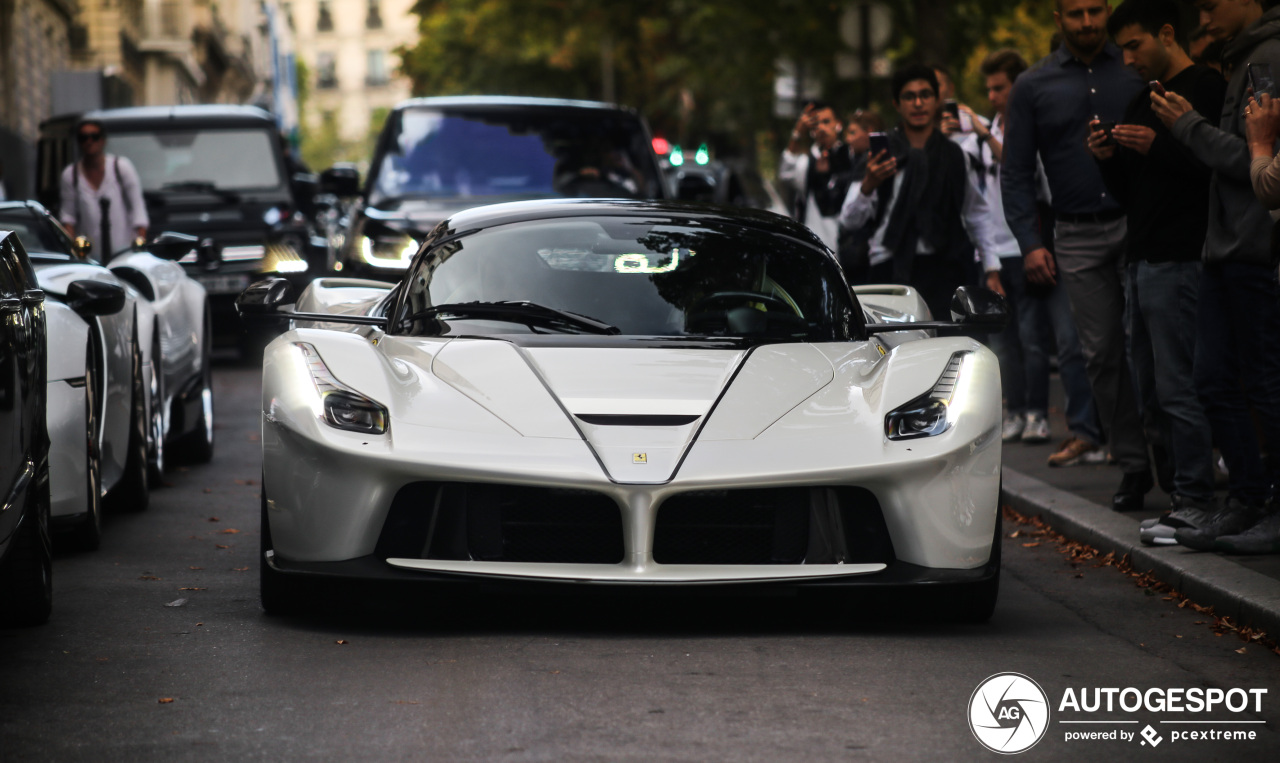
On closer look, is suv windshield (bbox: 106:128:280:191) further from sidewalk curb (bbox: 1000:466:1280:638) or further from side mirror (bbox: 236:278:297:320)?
side mirror (bbox: 236:278:297:320)

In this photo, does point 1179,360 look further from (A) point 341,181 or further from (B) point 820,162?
(A) point 341,181

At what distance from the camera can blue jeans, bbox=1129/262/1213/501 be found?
24.1ft

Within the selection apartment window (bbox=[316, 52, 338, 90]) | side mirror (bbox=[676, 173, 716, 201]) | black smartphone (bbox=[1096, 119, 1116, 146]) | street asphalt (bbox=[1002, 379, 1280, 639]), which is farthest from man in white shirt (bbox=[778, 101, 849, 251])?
apartment window (bbox=[316, 52, 338, 90])

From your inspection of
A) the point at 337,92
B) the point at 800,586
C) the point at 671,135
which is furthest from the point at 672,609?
the point at 337,92

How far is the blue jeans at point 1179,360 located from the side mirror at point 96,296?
3870 millimetres

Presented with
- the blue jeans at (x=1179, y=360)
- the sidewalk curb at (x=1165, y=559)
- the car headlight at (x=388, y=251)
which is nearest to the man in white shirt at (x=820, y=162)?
the car headlight at (x=388, y=251)

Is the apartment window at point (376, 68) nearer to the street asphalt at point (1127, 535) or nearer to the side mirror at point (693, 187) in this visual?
the side mirror at point (693, 187)

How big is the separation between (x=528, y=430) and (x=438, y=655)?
69 centimetres

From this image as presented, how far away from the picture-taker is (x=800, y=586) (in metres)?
5.61

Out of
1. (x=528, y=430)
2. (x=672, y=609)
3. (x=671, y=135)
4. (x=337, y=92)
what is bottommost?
(x=337, y=92)

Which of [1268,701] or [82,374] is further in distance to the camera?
[82,374]

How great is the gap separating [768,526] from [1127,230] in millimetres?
2734

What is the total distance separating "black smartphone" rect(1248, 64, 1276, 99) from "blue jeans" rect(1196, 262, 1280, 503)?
0.64 metres

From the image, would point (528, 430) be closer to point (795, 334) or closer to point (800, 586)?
point (800, 586)
